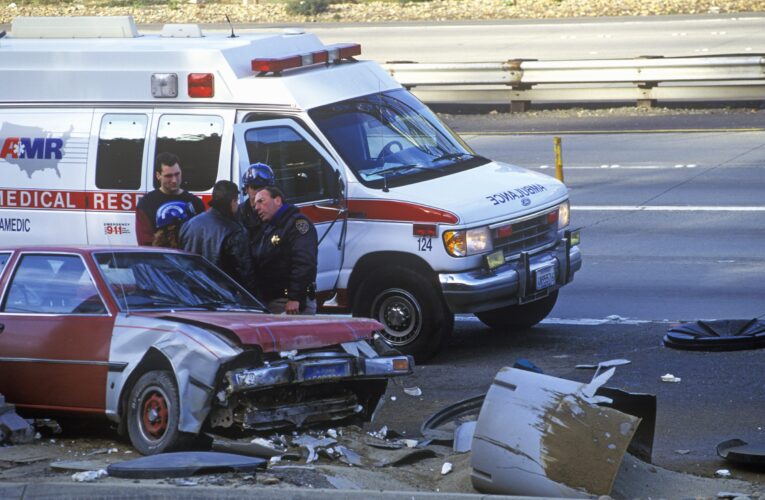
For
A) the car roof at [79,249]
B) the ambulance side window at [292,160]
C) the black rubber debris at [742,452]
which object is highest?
the ambulance side window at [292,160]

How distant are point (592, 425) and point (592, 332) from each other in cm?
531

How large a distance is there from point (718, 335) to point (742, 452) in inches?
133

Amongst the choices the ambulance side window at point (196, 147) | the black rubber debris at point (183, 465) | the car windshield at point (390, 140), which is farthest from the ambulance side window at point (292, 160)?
the black rubber debris at point (183, 465)

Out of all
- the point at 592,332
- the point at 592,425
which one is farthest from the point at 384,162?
the point at 592,425

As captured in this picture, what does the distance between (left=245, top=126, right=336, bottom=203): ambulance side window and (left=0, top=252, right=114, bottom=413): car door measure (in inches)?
92.2

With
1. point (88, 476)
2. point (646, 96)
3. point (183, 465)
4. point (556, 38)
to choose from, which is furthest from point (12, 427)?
point (556, 38)

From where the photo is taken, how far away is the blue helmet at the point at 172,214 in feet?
33.7

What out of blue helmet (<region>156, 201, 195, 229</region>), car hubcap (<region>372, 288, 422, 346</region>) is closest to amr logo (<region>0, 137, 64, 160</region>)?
blue helmet (<region>156, 201, 195, 229</region>)

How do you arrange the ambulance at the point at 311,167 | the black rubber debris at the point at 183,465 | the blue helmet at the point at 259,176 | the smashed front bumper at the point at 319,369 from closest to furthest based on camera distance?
the black rubber debris at the point at 183,465 → the smashed front bumper at the point at 319,369 → the blue helmet at the point at 259,176 → the ambulance at the point at 311,167

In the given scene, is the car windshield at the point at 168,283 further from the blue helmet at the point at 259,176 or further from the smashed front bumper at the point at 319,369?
the smashed front bumper at the point at 319,369

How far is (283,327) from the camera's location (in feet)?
26.5

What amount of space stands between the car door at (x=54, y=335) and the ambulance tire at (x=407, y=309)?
270 cm

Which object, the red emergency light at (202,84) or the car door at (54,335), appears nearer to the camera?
the car door at (54,335)

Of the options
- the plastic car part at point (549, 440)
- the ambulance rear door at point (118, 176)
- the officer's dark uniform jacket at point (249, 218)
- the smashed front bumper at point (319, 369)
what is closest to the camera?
the plastic car part at point (549, 440)
